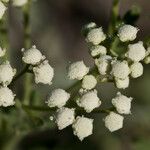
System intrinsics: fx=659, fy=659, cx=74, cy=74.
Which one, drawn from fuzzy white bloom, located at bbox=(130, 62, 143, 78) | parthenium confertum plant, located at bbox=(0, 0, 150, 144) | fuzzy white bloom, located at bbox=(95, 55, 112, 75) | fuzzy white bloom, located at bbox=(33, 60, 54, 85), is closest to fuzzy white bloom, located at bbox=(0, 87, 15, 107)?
parthenium confertum plant, located at bbox=(0, 0, 150, 144)

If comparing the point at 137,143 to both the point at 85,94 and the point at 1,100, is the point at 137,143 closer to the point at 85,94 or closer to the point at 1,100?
the point at 85,94

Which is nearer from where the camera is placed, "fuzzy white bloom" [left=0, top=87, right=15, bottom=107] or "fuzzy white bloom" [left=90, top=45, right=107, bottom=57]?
"fuzzy white bloom" [left=0, top=87, right=15, bottom=107]

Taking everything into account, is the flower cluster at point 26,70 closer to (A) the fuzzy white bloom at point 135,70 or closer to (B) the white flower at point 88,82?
(B) the white flower at point 88,82

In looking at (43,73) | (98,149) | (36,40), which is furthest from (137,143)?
(36,40)

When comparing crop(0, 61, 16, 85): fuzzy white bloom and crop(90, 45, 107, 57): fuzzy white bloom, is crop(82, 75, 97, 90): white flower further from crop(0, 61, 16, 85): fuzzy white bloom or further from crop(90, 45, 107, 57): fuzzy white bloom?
crop(0, 61, 16, 85): fuzzy white bloom

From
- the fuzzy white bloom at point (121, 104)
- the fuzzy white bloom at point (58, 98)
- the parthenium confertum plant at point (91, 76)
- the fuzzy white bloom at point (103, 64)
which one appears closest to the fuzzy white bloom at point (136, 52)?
the parthenium confertum plant at point (91, 76)

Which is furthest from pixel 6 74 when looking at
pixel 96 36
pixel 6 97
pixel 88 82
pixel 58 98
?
pixel 96 36

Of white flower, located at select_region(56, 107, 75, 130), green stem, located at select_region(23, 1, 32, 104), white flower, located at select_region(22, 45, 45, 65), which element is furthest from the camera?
green stem, located at select_region(23, 1, 32, 104)
